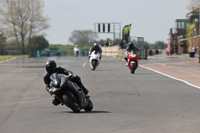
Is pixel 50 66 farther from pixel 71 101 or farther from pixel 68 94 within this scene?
pixel 71 101

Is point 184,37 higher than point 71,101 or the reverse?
higher

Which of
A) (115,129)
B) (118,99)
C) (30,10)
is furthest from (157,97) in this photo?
(30,10)

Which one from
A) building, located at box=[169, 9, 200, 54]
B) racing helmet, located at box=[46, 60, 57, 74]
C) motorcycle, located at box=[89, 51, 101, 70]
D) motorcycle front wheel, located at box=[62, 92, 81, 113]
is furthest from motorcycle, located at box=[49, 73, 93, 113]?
building, located at box=[169, 9, 200, 54]

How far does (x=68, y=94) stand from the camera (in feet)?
33.2

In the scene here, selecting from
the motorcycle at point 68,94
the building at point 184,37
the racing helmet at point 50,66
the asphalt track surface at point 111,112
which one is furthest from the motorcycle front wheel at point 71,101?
the building at point 184,37

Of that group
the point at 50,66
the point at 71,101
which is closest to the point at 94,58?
the point at 71,101

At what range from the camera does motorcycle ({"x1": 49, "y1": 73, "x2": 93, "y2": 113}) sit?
9.95 metres

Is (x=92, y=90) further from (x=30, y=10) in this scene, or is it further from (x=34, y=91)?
(x=30, y=10)

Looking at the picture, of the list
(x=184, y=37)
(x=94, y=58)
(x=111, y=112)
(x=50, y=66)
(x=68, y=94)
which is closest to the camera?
(x=50, y=66)

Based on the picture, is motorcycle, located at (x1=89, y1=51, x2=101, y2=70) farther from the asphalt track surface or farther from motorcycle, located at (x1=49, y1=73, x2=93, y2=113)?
motorcycle, located at (x1=49, y1=73, x2=93, y2=113)

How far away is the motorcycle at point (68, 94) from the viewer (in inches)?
392

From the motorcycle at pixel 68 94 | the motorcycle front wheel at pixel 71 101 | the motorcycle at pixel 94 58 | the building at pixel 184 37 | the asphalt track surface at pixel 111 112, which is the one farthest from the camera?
the building at pixel 184 37

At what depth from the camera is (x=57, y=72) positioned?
10297 millimetres

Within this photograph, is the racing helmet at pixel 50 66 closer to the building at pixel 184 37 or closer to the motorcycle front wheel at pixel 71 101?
the motorcycle front wheel at pixel 71 101
